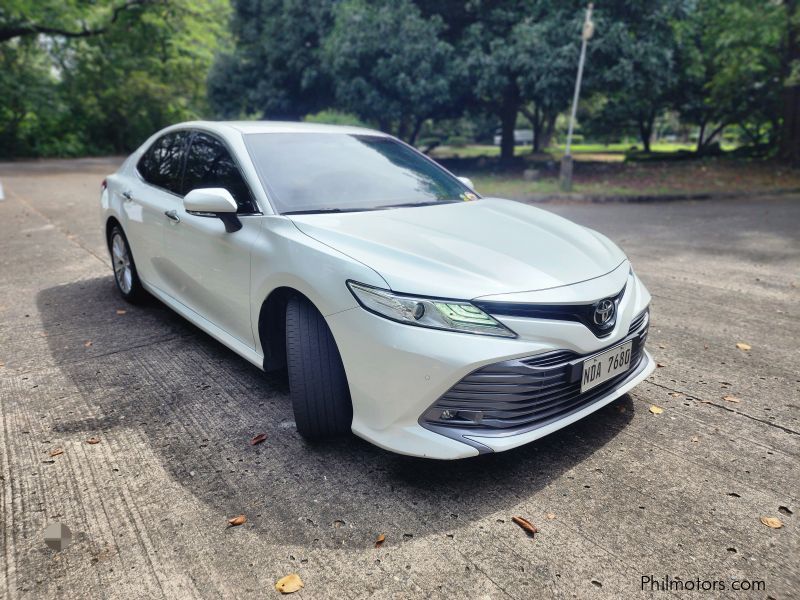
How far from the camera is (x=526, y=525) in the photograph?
223cm

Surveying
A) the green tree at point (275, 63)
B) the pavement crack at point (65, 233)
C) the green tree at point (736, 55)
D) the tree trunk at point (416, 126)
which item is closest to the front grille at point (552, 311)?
the pavement crack at point (65, 233)

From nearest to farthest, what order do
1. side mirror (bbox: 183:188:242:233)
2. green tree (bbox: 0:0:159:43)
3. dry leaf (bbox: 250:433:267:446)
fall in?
dry leaf (bbox: 250:433:267:446), side mirror (bbox: 183:188:242:233), green tree (bbox: 0:0:159:43)

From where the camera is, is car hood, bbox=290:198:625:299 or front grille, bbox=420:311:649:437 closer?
front grille, bbox=420:311:649:437

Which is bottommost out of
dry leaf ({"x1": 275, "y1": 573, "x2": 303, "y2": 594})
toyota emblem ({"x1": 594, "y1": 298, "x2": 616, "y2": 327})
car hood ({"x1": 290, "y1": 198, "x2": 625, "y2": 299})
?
dry leaf ({"x1": 275, "y1": 573, "x2": 303, "y2": 594})

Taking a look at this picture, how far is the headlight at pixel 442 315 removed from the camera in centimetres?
228

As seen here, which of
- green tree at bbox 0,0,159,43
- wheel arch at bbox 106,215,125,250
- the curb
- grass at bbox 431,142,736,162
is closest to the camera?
wheel arch at bbox 106,215,125,250

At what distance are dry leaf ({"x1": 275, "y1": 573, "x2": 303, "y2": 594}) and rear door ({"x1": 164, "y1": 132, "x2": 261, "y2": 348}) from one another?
4.51 feet

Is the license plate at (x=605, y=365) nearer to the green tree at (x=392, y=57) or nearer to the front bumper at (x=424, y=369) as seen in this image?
the front bumper at (x=424, y=369)

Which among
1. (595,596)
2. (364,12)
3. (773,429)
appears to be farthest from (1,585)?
(364,12)

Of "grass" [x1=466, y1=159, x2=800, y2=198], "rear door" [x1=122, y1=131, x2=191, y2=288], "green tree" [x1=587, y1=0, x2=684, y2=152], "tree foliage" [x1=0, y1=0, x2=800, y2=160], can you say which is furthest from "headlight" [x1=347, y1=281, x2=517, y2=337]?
"green tree" [x1=587, y1=0, x2=684, y2=152]

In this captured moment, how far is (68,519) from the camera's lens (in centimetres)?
229

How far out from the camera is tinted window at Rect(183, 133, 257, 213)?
316 cm

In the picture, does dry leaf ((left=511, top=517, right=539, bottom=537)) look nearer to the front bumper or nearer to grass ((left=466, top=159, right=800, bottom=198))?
the front bumper

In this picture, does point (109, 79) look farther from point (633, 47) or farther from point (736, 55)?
point (736, 55)
